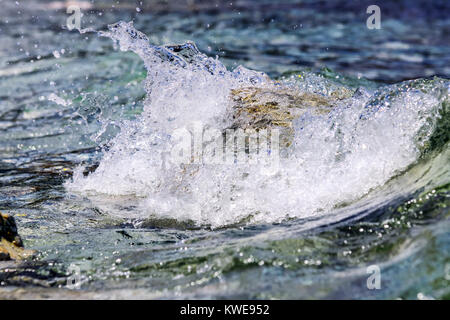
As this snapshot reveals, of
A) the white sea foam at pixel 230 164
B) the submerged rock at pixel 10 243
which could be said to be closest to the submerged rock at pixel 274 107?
the white sea foam at pixel 230 164

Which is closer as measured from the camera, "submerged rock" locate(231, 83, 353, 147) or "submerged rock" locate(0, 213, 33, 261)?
"submerged rock" locate(0, 213, 33, 261)

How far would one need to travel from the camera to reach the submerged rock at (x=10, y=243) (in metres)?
3.08

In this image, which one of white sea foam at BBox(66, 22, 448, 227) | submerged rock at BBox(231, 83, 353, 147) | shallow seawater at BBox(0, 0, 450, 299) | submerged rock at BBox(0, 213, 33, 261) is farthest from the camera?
submerged rock at BBox(231, 83, 353, 147)

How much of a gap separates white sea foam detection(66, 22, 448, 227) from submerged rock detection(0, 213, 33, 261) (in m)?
0.84

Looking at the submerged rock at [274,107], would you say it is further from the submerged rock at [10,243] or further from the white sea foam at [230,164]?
the submerged rock at [10,243]

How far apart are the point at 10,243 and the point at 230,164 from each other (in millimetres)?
1516

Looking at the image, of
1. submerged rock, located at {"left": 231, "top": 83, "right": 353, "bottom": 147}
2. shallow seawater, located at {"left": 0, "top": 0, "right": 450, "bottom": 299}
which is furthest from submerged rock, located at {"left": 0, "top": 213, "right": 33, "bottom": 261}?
submerged rock, located at {"left": 231, "top": 83, "right": 353, "bottom": 147}

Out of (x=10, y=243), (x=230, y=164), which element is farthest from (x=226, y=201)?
(x=10, y=243)

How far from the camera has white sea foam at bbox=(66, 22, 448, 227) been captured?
353cm

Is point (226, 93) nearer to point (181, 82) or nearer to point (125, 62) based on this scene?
point (181, 82)

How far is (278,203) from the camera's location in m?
3.59

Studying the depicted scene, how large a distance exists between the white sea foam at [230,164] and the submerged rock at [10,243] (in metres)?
0.84

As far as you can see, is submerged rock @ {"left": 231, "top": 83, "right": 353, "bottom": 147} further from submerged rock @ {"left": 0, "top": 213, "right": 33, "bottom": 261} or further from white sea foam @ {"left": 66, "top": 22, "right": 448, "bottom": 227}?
submerged rock @ {"left": 0, "top": 213, "right": 33, "bottom": 261}
